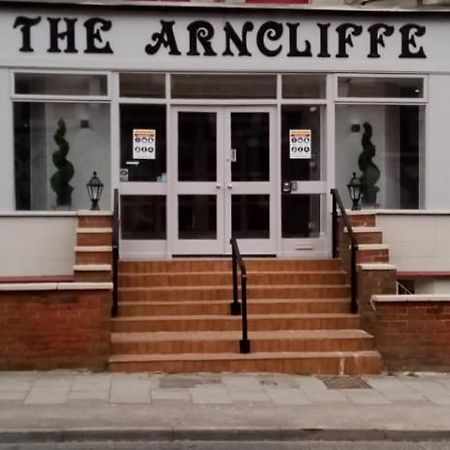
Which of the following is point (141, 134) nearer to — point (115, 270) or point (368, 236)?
point (115, 270)

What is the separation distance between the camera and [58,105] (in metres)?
12.4

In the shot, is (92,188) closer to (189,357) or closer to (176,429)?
(189,357)

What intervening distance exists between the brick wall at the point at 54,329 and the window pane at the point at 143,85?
12.0 ft

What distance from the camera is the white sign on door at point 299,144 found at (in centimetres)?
1266

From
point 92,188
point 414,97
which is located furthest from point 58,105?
point 414,97

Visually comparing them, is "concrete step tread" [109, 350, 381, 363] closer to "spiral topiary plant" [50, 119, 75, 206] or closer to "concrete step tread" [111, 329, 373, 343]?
"concrete step tread" [111, 329, 373, 343]

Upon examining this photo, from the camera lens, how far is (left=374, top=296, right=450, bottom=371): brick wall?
1016cm

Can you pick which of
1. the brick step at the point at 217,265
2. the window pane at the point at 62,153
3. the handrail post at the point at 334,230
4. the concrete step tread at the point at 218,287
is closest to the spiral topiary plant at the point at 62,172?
the window pane at the point at 62,153

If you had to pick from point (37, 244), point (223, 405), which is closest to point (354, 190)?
point (37, 244)

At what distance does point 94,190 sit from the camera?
12.3m

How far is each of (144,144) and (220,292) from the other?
262 cm

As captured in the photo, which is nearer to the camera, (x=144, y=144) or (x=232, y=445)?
(x=232, y=445)

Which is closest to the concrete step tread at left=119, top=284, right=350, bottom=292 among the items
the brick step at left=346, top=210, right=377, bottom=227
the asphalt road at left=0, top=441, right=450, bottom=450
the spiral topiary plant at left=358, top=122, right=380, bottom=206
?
the brick step at left=346, top=210, right=377, bottom=227

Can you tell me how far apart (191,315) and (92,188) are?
2608 mm
